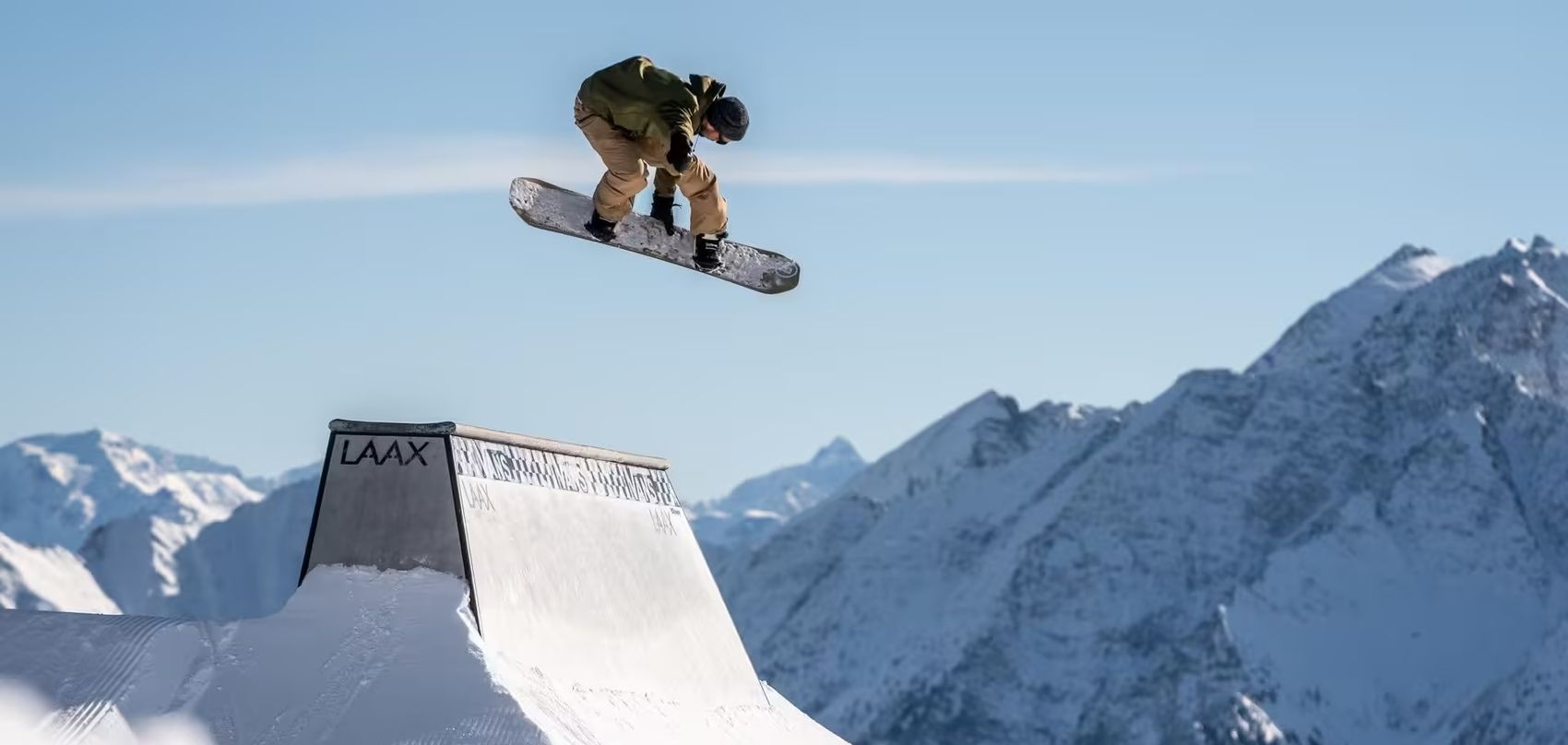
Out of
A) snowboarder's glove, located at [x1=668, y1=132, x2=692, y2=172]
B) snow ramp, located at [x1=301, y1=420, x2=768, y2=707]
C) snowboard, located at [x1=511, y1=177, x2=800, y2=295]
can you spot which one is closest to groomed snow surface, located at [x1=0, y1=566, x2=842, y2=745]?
snow ramp, located at [x1=301, y1=420, x2=768, y2=707]

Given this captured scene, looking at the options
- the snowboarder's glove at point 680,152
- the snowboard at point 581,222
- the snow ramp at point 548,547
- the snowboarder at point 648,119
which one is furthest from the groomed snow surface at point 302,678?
the snowboarder's glove at point 680,152

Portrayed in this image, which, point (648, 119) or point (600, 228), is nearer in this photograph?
point (648, 119)

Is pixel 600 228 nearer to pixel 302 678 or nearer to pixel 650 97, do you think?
pixel 650 97

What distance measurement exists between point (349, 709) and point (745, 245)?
24.9 ft

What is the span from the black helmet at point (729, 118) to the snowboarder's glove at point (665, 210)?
102 inches

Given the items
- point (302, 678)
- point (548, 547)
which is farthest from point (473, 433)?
point (302, 678)

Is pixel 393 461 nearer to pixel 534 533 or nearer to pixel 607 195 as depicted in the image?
pixel 534 533

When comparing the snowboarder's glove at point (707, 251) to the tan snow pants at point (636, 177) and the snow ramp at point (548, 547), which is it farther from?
the snow ramp at point (548, 547)

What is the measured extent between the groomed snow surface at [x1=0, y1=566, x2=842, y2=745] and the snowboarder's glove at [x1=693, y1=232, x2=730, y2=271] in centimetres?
576

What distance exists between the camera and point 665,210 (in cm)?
2758

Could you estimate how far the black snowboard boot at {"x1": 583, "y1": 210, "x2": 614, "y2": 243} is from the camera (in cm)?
2792

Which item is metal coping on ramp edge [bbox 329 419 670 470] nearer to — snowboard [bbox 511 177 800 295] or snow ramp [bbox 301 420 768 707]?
snow ramp [bbox 301 420 768 707]

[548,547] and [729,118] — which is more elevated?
[729,118]

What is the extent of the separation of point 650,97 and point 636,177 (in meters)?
1.65
